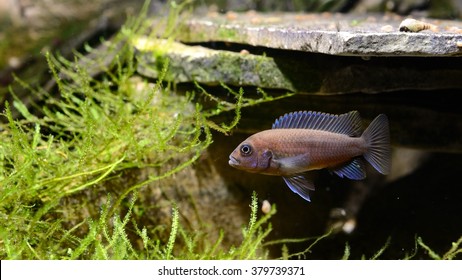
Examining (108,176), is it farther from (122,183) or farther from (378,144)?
(378,144)

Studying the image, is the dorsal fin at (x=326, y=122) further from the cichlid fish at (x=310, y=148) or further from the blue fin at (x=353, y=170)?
the blue fin at (x=353, y=170)

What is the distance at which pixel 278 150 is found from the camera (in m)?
1.72

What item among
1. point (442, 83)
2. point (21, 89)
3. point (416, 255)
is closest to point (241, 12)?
point (21, 89)

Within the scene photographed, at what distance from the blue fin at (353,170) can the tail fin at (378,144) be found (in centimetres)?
4

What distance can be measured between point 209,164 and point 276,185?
0.48 meters

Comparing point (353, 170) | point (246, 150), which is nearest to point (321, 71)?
point (353, 170)

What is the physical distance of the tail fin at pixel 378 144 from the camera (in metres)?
1.78

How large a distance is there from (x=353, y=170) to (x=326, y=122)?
24cm

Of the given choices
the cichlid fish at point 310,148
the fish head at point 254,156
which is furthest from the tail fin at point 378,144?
the fish head at point 254,156

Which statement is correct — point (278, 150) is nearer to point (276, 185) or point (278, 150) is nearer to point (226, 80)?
point (276, 185)

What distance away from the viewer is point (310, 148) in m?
1.72

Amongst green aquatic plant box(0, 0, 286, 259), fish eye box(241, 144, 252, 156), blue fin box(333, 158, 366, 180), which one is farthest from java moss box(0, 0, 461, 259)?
blue fin box(333, 158, 366, 180)

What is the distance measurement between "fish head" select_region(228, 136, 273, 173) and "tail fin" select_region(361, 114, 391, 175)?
1.35 ft

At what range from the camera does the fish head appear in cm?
173
